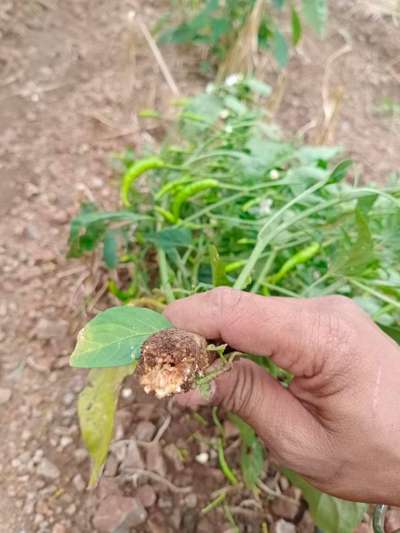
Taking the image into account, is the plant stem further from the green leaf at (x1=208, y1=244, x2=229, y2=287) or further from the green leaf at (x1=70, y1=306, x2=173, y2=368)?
the green leaf at (x1=70, y1=306, x2=173, y2=368)

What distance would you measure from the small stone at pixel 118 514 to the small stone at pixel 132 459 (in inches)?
2.1

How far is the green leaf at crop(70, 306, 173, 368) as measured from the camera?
1.70 feet

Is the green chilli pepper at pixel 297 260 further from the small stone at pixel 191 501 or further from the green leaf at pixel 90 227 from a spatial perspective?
the small stone at pixel 191 501

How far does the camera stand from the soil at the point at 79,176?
0.85 m

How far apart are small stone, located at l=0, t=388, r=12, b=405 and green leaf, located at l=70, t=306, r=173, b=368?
1.45 ft

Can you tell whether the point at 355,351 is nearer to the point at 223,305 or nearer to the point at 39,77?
the point at 223,305

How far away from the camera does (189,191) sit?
36.9 inches

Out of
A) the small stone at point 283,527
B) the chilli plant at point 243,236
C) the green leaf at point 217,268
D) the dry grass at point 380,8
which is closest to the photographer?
the green leaf at point 217,268

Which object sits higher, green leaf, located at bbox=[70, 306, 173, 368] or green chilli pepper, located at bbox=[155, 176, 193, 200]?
green chilli pepper, located at bbox=[155, 176, 193, 200]

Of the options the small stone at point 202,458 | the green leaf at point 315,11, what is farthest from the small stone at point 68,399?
the green leaf at point 315,11

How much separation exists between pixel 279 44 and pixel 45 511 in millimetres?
1213

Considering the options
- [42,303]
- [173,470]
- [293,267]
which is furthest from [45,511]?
[293,267]

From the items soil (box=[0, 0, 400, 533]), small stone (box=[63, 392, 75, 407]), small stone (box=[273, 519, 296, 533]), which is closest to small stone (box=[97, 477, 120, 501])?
soil (box=[0, 0, 400, 533])

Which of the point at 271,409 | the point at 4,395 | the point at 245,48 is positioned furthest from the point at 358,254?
the point at 245,48
